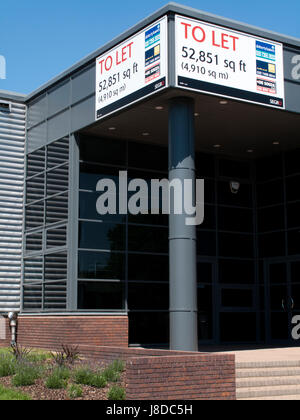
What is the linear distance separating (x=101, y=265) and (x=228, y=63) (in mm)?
7028

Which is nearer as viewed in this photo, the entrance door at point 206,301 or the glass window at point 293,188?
the entrance door at point 206,301

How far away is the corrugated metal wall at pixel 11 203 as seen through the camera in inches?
837

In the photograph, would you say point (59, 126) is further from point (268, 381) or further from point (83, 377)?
point (268, 381)

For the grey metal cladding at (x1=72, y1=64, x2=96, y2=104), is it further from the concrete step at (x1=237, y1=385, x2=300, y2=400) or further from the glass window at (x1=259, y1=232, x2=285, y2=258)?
the concrete step at (x1=237, y1=385, x2=300, y2=400)

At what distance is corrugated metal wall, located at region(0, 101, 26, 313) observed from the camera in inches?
837

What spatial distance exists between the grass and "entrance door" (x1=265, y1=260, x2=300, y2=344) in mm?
13079

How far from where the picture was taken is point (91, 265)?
63.8 ft

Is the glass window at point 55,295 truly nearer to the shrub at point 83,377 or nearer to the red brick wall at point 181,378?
the shrub at point 83,377

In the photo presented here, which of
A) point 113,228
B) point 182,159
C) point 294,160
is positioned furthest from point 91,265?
point 294,160

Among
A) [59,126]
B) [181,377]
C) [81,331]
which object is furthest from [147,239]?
[181,377]

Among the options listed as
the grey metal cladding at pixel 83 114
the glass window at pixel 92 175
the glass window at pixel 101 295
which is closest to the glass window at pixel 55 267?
the glass window at pixel 101 295

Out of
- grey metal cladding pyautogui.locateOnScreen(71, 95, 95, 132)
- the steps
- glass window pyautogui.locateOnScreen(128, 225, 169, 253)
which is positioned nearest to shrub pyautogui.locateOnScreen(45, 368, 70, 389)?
the steps

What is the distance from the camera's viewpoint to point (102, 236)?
19.8 m

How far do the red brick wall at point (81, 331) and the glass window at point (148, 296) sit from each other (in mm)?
965
